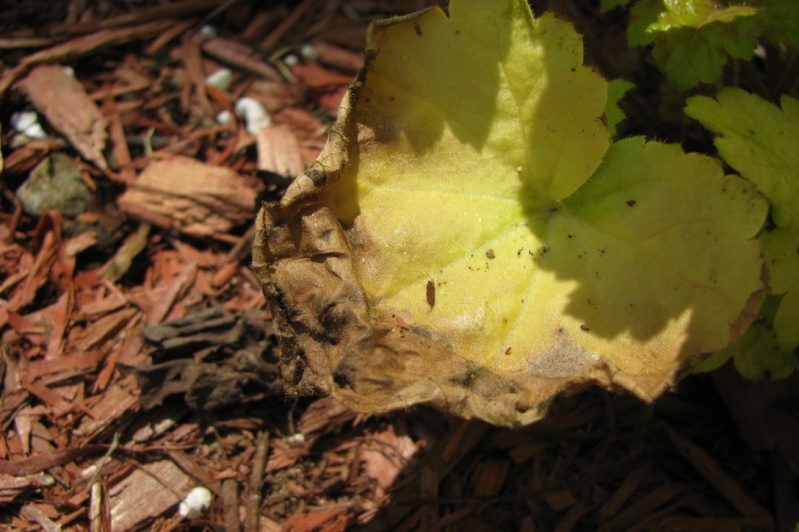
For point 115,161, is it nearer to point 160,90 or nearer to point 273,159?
point 160,90

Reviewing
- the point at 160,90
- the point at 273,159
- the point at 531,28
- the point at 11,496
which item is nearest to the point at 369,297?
the point at 531,28

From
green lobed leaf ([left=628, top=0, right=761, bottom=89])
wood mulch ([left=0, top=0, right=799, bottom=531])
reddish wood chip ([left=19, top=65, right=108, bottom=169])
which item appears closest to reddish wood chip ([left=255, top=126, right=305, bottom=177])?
wood mulch ([left=0, top=0, right=799, bottom=531])

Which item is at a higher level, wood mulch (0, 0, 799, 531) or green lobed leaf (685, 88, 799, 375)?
green lobed leaf (685, 88, 799, 375)

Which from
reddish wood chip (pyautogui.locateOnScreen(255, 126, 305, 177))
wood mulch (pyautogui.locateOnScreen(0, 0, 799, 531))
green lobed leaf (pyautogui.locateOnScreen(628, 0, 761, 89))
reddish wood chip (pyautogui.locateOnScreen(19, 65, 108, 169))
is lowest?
wood mulch (pyautogui.locateOnScreen(0, 0, 799, 531))

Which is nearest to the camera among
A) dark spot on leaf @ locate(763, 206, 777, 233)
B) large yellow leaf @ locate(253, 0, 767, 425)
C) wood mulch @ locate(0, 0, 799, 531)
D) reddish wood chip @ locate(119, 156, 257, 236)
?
large yellow leaf @ locate(253, 0, 767, 425)

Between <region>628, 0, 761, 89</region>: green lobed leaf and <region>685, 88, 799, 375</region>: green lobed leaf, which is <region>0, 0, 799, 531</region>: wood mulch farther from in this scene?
<region>628, 0, 761, 89</region>: green lobed leaf

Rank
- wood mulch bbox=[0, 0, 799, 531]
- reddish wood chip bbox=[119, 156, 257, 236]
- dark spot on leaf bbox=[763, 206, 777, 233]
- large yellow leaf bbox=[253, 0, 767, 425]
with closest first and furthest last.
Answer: large yellow leaf bbox=[253, 0, 767, 425], dark spot on leaf bbox=[763, 206, 777, 233], wood mulch bbox=[0, 0, 799, 531], reddish wood chip bbox=[119, 156, 257, 236]

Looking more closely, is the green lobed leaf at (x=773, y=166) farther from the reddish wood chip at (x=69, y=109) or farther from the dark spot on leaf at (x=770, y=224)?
the reddish wood chip at (x=69, y=109)

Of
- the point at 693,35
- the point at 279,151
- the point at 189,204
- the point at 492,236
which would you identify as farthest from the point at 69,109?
the point at 693,35
